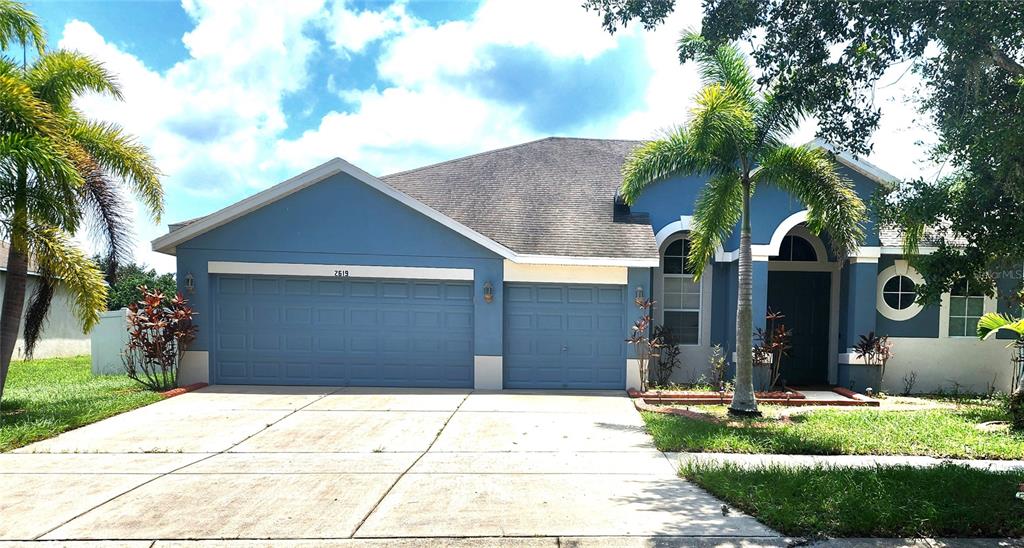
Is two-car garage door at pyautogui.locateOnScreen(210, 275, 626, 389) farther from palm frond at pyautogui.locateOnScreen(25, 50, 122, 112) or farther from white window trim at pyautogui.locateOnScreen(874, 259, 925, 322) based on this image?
white window trim at pyautogui.locateOnScreen(874, 259, 925, 322)

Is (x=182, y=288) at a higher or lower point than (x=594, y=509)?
→ higher

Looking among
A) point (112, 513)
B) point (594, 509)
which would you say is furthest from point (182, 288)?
point (594, 509)

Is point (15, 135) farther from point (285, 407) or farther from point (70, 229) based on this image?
point (285, 407)

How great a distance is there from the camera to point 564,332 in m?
11.9

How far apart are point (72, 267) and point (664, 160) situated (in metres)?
9.21

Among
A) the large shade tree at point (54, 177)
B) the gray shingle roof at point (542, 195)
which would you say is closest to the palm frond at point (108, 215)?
the large shade tree at point (54, 177)

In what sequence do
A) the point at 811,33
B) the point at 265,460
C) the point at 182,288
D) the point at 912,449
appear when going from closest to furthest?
1. the point at 811,33
2. the point at 265,460
3. the point at 912,449
4. the point at 182,288

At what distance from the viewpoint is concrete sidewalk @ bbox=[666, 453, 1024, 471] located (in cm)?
659

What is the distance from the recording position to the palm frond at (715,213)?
32.1 feet

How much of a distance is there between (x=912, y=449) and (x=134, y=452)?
32.2 feet

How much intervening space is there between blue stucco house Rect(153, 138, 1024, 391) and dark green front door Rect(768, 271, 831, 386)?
0.72 meters

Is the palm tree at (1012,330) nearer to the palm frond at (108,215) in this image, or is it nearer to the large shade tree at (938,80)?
the large shade tree at (938,80)

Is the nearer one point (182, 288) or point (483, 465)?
point (483, 465)

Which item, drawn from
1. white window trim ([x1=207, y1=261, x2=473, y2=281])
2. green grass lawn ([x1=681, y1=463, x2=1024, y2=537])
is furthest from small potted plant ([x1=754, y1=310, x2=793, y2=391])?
white window trim ([x1=207, y1=261, x2=473, y2=281])
